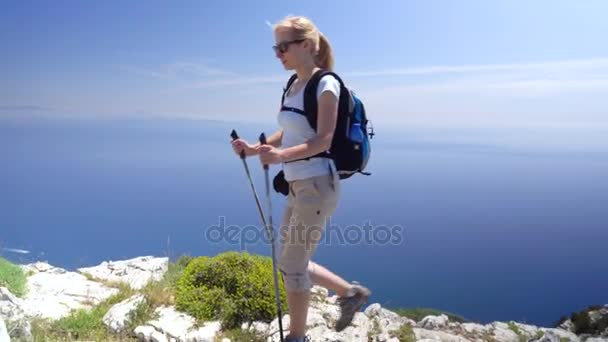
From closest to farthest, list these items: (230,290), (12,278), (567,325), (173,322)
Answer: (173,322) → (230,290) → (12,278) → (567,325)

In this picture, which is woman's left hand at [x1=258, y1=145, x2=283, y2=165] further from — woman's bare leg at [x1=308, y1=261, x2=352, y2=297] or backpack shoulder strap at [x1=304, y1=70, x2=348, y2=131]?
woman's bare leg at [x1=308, y1=261, x2=352, y2=297]

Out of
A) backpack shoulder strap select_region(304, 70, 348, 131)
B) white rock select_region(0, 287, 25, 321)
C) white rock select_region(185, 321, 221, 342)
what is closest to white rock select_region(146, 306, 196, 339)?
white rock select_region(185, 321, 221, 342)

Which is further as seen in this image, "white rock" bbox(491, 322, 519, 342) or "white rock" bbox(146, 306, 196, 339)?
"white rock" bbox(491, 322, 519, 342)

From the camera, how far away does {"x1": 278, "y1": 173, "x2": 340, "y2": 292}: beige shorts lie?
13.8 feet

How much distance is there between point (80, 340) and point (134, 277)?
12.0ft

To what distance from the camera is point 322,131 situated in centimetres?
395

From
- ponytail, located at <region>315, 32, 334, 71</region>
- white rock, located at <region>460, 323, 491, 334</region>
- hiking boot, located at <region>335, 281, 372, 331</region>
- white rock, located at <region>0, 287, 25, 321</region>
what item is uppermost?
ponytail, located at <region>315, 32, 334, 71</region>

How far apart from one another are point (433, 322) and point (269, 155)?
4620 millimetres

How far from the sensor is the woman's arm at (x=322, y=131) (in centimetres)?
394

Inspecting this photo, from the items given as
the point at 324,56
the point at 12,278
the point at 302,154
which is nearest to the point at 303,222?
the point at 302,154

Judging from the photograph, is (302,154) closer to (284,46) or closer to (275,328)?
(284,46)

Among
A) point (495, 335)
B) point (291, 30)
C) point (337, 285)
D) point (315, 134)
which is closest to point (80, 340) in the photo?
point (337, 285)

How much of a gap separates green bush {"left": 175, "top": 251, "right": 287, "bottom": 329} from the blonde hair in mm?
3330

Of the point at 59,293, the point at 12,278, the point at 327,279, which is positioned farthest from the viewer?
the point at 59,293
